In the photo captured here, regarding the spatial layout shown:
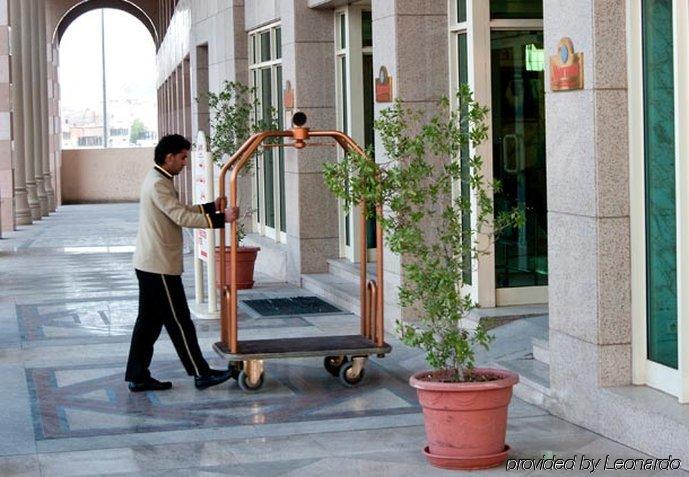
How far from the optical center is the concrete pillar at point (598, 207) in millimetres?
7473

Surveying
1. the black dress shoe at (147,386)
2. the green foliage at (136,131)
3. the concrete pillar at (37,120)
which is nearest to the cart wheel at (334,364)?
the black dress shoe at (147,386)

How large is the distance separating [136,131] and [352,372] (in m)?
49.5

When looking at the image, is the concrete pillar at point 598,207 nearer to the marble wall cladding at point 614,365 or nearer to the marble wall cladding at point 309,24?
the marble wall cladding at point 614,365

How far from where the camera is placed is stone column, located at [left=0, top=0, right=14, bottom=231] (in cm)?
2678

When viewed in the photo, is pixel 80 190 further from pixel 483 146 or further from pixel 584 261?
pixel 584 261

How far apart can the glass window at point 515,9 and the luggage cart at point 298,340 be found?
2.18 m

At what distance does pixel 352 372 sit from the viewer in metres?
9.24

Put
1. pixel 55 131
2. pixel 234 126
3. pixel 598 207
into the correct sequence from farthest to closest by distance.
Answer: pixel 55 131
pixel 234 126
pixel 598 207

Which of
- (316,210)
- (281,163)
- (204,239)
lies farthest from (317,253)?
(281,163)

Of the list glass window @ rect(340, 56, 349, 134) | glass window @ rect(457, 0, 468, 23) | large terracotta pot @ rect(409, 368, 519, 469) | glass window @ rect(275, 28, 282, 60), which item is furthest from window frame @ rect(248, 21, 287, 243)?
large terracotta pot @ rect(409, 368, 519, 469)

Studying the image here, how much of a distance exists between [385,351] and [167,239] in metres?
1.66

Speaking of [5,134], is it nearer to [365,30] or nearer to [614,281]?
[365,30]

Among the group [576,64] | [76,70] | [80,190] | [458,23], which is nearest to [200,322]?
[458,23]

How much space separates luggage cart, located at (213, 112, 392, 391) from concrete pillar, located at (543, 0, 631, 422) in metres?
1.65
